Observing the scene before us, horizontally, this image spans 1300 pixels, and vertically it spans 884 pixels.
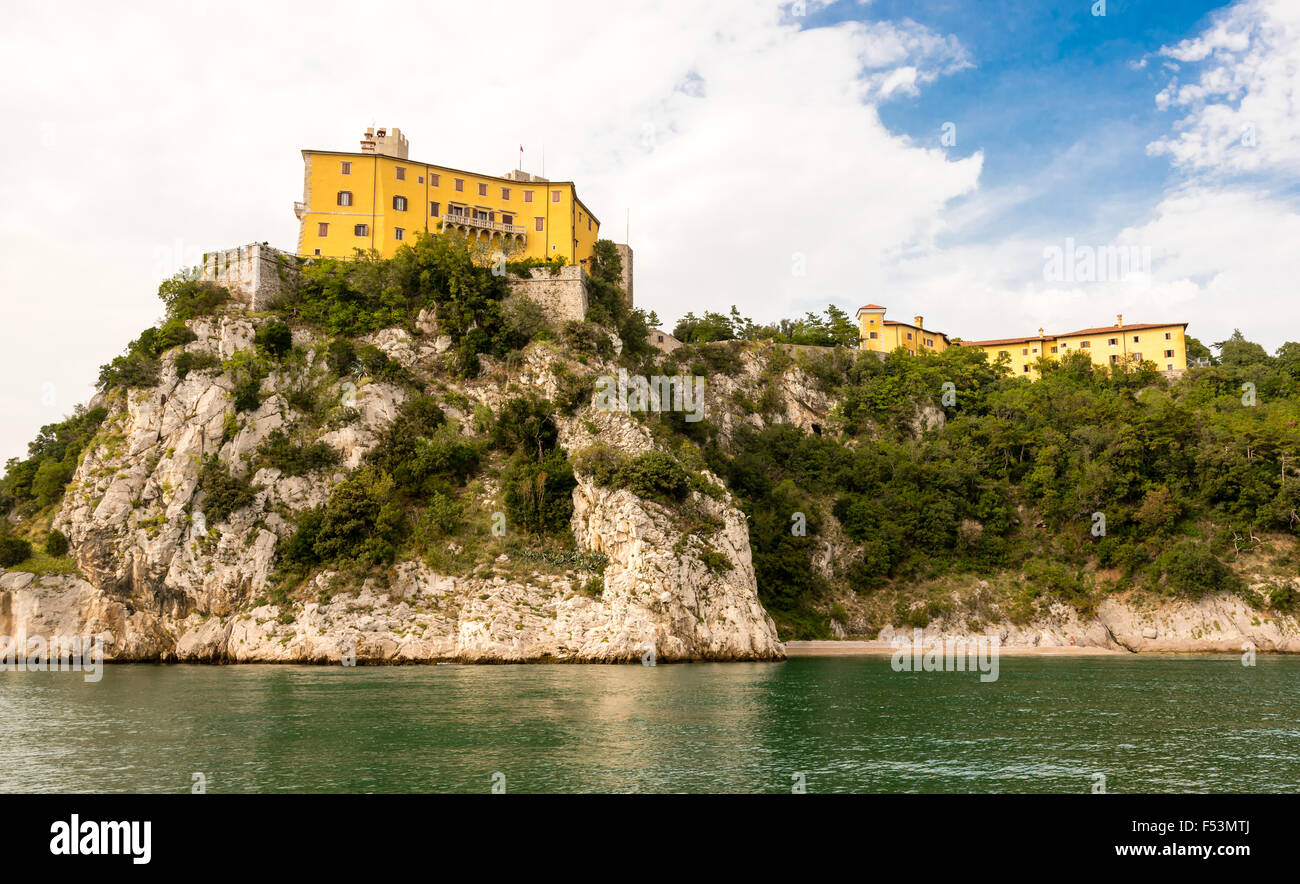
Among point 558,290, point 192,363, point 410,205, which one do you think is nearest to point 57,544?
point 192,363

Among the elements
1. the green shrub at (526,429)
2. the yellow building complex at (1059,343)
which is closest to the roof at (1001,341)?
the yellow building complex at (1059,343)

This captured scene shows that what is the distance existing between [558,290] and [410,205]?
34.4 feet

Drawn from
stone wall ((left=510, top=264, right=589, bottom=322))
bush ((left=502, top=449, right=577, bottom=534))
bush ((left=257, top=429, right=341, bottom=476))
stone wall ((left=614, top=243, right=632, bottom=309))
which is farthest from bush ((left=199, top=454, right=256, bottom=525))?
stone wall ((left=614, top=243, right=632, bottom=309))

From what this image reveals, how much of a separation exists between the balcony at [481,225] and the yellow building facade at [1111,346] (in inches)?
1724

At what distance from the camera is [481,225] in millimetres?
54719

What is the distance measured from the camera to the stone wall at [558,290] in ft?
174

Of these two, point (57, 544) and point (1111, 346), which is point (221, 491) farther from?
point (1111, 346)

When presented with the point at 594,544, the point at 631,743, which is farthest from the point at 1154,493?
the point at 631,743

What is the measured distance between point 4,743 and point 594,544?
2570cm

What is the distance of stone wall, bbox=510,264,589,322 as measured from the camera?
53.1 m

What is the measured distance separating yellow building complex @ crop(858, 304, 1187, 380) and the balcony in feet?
112

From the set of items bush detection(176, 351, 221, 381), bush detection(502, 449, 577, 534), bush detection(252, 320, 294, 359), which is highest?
bush detection(252, 320, 294, 359)

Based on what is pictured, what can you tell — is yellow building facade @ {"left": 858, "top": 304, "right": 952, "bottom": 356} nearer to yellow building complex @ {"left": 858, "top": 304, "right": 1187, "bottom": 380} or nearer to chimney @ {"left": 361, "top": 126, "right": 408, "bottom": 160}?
yellow building complex @ {"left": 858, "top": 304, "right": 1187, "bottom": 380}
